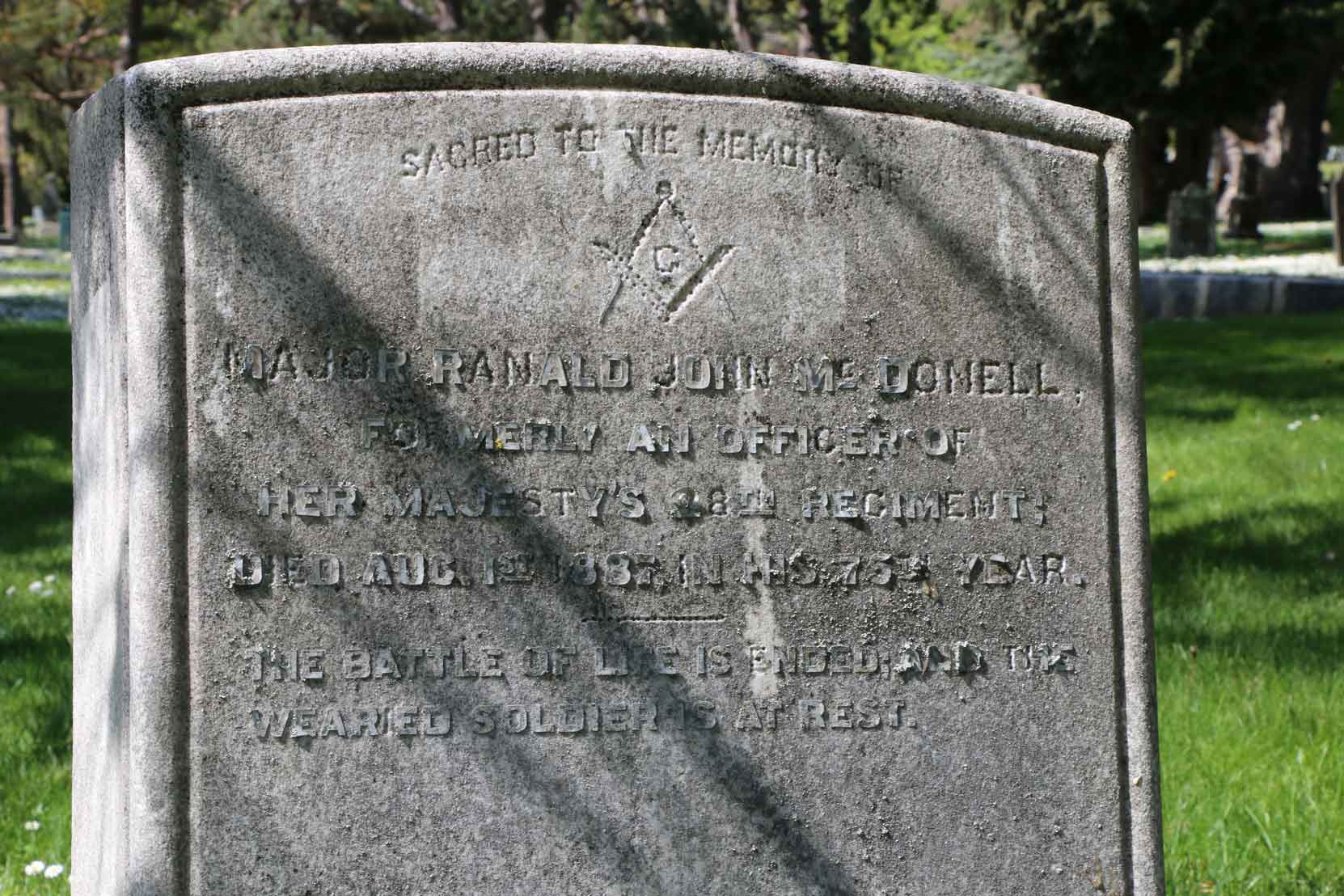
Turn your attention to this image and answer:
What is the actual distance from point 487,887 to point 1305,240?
24.7m

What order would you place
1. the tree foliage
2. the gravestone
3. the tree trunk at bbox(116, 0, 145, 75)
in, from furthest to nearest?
the tree foliage → the tree trunk at bbox(116, 0, 145, 75) → the gravestone

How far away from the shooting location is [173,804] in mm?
2441

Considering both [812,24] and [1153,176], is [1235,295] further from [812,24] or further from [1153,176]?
[1153,176]

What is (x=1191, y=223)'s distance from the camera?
21172mm

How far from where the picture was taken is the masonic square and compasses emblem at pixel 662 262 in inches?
99.4

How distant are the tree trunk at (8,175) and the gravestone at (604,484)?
1468 inches

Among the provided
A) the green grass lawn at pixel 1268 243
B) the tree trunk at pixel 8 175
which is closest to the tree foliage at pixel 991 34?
the green grass lawn at pixel 1268 243

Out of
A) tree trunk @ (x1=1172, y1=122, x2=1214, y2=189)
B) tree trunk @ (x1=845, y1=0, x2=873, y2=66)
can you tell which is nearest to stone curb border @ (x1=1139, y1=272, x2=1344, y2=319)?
tree trunk @ (x1=845, y1=0, x2=873, y2=66)

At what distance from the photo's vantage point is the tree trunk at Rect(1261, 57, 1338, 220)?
34781mm

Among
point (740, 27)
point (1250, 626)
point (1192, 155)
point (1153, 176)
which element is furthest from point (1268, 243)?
point (1250, 626)

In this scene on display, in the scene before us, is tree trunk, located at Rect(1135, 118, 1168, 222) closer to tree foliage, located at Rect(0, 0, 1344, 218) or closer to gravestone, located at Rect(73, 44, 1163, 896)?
tree foliage, located at Rect(0, 0, 1344, 218)

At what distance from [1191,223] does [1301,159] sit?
17030 millimetres

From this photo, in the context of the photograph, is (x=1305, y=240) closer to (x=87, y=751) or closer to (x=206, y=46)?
(x=206, y=46)

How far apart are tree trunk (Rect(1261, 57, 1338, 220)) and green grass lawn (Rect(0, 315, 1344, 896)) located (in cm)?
2888
